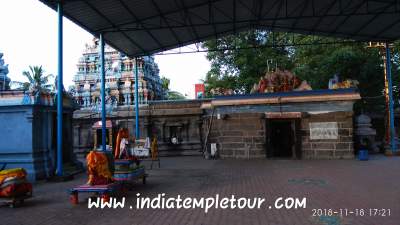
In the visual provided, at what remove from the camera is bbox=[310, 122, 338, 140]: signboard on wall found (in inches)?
659

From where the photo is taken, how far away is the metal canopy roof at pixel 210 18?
14336 millimetres

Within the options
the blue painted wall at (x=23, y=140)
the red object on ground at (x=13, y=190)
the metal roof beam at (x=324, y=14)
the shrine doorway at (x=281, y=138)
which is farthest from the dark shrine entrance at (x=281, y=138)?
the red object on ground at (x=13, y=190)

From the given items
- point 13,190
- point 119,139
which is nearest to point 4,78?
point 119,139

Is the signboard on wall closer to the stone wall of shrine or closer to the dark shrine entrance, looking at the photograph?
the stone wall of shrine

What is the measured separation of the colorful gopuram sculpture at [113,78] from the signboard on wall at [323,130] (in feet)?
63.2

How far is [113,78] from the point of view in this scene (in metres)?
35.7

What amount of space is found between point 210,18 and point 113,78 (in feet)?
69.7

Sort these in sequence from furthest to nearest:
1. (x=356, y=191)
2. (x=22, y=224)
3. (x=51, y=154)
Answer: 1. (x=51, y=154)
2. (x=356, y=191)
3. (x=22, y=224)

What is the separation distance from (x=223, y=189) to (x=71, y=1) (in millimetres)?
8171

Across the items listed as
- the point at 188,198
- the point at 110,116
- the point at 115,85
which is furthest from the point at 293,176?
the point at 115,85

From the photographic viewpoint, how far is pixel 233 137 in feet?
59.1

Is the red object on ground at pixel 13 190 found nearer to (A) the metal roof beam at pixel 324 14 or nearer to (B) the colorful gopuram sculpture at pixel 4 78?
(A) the metal roof beam at pixel 324 14

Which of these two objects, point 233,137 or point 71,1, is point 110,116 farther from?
point 71,1

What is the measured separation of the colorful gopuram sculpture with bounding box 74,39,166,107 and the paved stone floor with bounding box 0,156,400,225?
21.5m
